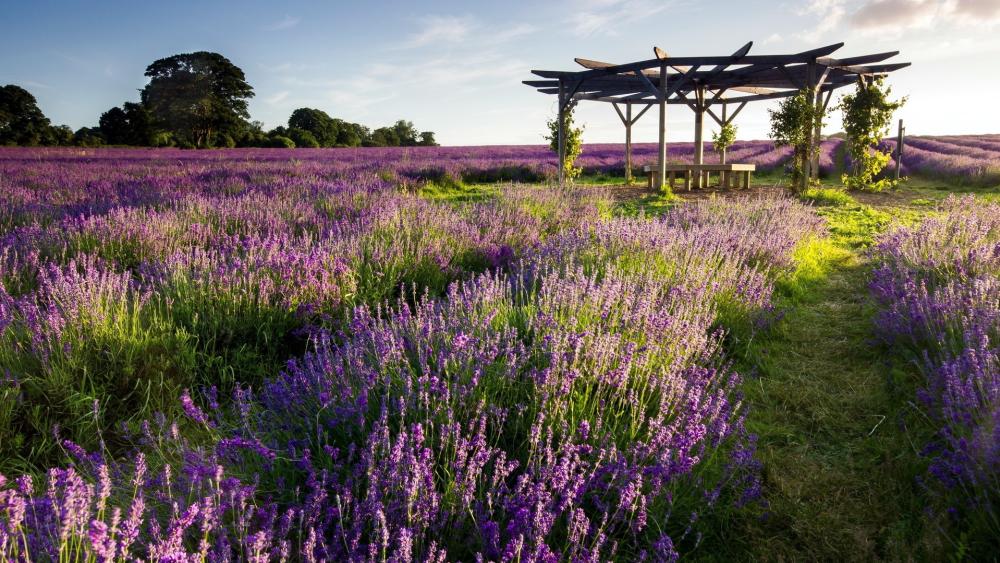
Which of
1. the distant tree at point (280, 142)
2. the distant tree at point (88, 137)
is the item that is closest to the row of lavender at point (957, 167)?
the distant tree at point (280, 142)

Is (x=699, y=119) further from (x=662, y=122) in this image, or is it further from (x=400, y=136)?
(x=400, y=136)

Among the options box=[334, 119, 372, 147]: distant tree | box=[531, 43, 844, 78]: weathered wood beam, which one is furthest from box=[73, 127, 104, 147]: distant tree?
box=[531, 43, 844, 78]: weathered wood beam

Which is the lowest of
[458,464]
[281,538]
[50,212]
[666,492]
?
[666,492]

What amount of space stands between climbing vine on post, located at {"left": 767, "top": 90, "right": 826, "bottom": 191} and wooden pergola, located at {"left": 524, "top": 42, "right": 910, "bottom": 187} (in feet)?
0.58

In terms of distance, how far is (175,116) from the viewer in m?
38.9

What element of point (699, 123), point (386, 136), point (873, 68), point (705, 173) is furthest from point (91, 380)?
point (386, 136)

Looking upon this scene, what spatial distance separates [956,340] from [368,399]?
311cm

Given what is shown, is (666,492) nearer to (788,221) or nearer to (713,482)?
(713,482)

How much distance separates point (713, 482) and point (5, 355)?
133 inches

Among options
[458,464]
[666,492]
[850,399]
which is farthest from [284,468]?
[850,399]

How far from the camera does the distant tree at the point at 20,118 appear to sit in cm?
3472

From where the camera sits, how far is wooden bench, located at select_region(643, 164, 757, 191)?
43.8ft

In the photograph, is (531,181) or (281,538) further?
(531,181)

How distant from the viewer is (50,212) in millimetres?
6336
